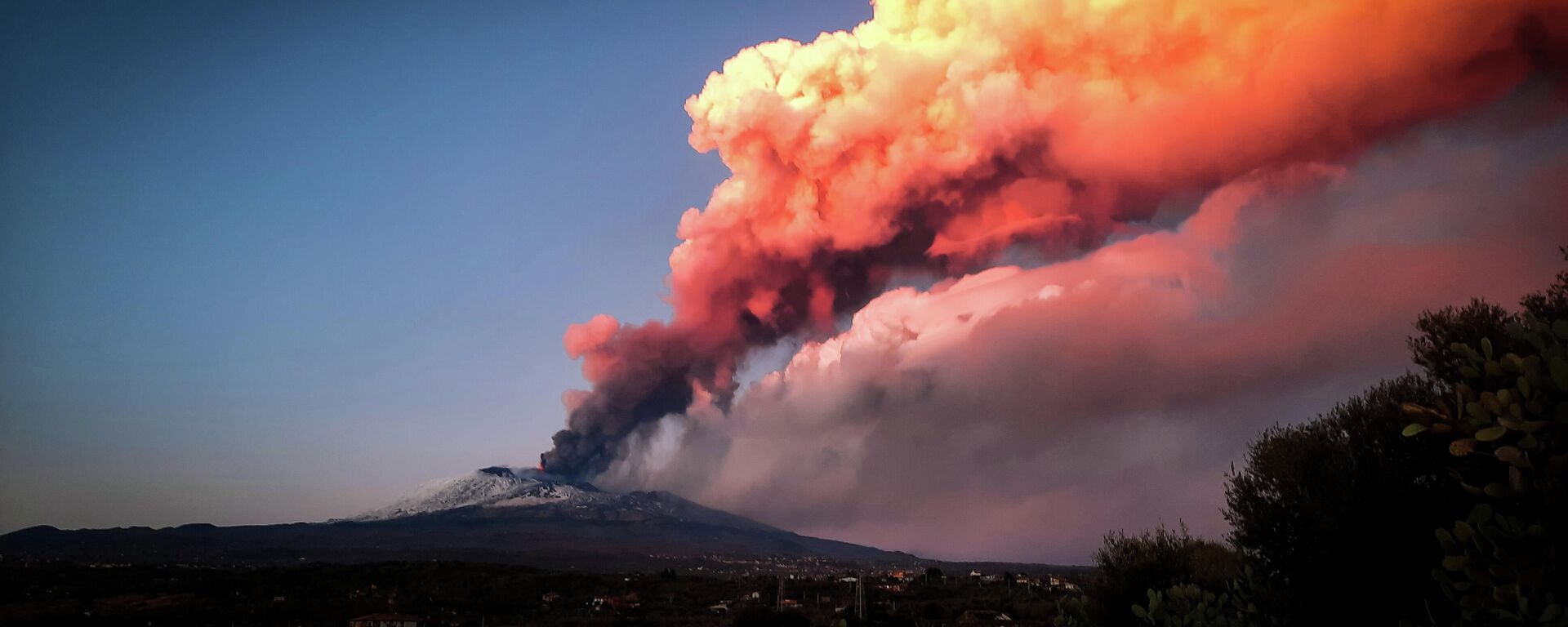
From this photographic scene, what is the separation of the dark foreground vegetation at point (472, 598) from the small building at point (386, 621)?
967 millimetres

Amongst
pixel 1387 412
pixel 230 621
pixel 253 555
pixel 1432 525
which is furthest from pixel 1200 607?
pixel 253 555

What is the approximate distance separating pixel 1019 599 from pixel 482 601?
42.1 m

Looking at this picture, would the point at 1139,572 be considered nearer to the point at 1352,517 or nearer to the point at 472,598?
the point at 1352,517

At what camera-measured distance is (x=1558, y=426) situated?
3.54 m

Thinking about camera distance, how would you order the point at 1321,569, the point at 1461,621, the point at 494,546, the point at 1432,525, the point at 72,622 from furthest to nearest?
the point at 494,546 < the point at 72,622 < the point at 1321,569 < the point at 1432,525 < the point at 1461,621

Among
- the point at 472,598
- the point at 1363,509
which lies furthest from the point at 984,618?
the point at 472,598

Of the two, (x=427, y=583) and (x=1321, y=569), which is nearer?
(x=1321, y=569)

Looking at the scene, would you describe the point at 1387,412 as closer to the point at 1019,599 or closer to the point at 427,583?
the point at 1019,599

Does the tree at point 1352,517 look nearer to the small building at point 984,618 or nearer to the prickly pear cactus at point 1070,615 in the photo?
the prickly pear cactus at point 1070,615

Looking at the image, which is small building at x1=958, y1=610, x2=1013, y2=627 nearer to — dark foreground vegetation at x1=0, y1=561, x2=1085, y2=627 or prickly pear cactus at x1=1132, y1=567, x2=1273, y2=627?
dark foreground vegetation at x1=0, y1=561, x2=1085, y2=627

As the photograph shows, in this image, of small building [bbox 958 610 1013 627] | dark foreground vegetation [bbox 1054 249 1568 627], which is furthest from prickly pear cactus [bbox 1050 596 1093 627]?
small building [bbox 958 610 1013 627]

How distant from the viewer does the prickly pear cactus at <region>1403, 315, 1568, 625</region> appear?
3.54 m

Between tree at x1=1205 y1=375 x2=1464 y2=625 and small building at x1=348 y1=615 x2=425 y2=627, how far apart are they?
49474 mm

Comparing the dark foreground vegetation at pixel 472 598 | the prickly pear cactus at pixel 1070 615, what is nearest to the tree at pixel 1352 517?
the prickly pear cactus at pixel 1070 615
